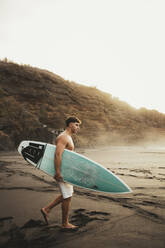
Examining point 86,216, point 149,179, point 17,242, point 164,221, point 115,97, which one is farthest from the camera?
point 115,97

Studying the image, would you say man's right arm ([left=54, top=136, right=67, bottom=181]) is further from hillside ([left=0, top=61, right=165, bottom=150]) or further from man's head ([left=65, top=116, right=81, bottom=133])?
hillside ([left=0, top=61, right=165, bottom=150])

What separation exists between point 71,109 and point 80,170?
21756 mm

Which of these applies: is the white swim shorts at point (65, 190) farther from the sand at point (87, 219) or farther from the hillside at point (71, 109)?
the hillside at point (71, 109)

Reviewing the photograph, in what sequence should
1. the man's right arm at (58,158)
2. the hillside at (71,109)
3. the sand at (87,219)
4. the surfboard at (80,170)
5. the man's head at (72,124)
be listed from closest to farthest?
the sand at (87,219) < the man's right arm at (58,158) < the man's head at (72,124) < the surfboard at (80,170) < the hillside at (71,109)

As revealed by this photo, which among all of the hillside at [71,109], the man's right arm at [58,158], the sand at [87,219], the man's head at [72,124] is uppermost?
the hillside at [71,109]

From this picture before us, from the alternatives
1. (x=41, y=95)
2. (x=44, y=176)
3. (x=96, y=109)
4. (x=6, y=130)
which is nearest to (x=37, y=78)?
(x=41, y=95)

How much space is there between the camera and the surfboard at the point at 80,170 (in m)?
2.54

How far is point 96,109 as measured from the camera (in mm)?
26922

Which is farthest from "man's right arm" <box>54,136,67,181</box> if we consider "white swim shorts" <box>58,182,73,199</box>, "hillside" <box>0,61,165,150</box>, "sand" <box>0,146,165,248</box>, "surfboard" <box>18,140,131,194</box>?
"hillside" <box>0,61,165,150</box>

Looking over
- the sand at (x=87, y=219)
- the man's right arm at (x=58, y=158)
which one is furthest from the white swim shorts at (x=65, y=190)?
the sand at (x=87, y=219)

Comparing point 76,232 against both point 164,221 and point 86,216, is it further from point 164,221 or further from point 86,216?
point 164,221

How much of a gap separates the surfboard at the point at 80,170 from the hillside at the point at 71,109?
11.5m

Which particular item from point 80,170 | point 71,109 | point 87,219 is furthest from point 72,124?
point 71,109

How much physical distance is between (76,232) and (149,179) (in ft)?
9.70
